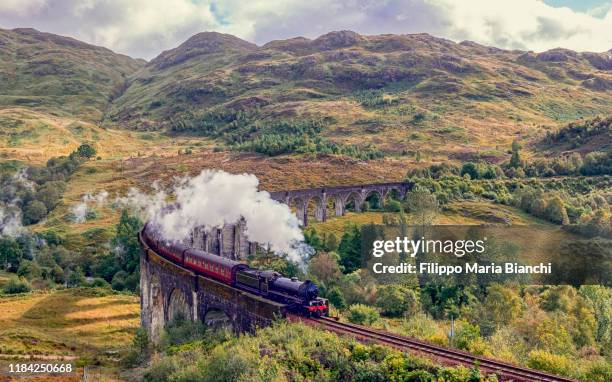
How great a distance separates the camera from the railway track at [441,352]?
23.2 meters

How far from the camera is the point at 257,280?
34.4 m

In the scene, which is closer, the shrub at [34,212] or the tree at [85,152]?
the shrub at [34,212]

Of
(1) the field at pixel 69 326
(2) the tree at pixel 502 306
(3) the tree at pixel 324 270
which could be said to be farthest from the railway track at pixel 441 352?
(3) the tree at pixel 324 270

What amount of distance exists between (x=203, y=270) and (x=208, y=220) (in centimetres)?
2043

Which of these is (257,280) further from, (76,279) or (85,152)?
(85,152)

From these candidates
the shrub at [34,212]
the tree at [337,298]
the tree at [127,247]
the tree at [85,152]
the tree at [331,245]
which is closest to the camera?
the tree at [337,298]

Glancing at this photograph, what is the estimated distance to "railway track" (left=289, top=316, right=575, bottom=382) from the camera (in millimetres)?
23156

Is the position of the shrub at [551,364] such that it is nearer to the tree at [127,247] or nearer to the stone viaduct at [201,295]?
the stone viaduct at [201,295]

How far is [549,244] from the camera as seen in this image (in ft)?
232

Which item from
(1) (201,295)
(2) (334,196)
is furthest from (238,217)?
(2) (334,196)

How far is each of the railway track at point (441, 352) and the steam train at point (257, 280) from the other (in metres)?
0.86

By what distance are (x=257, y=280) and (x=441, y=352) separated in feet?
41.9

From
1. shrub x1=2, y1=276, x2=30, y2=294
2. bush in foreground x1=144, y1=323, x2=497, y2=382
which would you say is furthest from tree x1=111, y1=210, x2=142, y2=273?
bush in foreground x1=144, y1=323, x2=497, y2=382

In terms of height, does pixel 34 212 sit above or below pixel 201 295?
above
